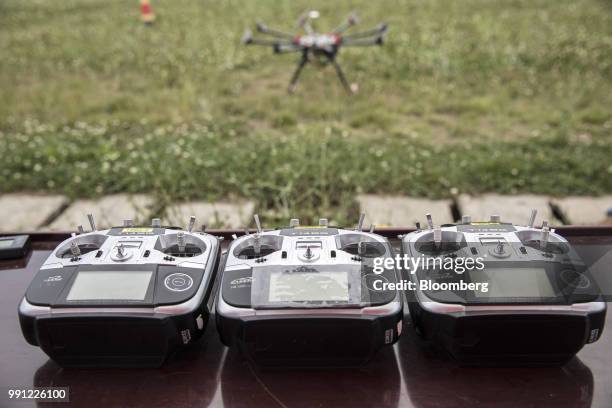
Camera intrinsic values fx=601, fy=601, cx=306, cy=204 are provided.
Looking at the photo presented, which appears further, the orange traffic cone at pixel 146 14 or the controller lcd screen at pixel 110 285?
the orange traffic cone at pixel 146 14

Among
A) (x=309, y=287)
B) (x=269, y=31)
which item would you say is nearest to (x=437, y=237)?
(x=309, y=287)

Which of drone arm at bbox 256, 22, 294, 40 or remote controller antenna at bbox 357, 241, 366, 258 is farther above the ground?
drone arm at bbox 256, 22, 294, 40

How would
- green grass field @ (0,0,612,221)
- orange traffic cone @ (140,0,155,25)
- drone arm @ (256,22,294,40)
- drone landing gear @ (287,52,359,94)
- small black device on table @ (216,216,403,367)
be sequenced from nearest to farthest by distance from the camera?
→ 1. small black device on table @ (216,216,403,367)
2. green grass field @ (0,0,612,221)
3. drone arm @ (256,22,294,40)
4. drone landing gear @ (287,52,359,94)
5. orange traffic cone @ (140,0,155,25)

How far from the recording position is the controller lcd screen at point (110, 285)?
0.82 metres

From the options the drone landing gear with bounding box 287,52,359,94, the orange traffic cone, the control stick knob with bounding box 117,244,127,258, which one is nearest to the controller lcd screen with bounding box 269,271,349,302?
the control stick knob with bounding box 117,244,127,258

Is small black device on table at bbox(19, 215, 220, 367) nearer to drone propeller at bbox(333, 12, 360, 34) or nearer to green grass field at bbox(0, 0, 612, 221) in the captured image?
green grass field at bbox(0, 0, 612, 221)

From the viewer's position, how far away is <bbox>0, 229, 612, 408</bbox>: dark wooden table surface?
32.3 inches

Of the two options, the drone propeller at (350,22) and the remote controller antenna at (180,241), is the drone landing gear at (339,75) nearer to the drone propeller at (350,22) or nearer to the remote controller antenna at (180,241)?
the drone propeller at (350,22)

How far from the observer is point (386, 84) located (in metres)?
4.17

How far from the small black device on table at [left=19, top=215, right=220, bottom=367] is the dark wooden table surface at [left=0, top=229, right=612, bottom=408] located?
0.13ft

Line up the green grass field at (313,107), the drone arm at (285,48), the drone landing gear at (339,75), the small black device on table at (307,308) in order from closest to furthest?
the small black device on table at (307,308) < the green grass field at (313,107) < the drone arm at (285,48) < the drone landing gear at (339,75)

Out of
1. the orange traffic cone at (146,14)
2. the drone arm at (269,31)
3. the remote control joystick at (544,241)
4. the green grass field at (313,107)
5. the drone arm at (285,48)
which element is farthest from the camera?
the orange traffic cone at (146,14)

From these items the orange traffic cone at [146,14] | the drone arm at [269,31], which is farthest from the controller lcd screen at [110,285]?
the orange traffic cone at [146,14]

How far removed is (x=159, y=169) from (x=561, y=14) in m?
4.48
